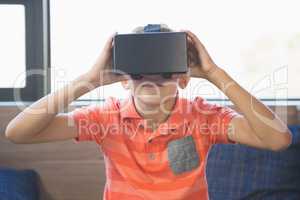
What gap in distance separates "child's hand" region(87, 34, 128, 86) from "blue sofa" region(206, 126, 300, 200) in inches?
23.1

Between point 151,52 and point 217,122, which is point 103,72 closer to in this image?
point 151,52

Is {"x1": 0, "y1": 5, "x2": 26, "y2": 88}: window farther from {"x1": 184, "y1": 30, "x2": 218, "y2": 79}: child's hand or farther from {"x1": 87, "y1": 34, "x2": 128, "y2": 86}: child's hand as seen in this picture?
{"x1": 184, "y1": 30, "x2": 218, "y2": 79}: child's hand

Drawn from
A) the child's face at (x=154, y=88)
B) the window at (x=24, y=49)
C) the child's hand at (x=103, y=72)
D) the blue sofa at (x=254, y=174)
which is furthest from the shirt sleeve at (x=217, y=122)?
the window at (x=24, y=49)

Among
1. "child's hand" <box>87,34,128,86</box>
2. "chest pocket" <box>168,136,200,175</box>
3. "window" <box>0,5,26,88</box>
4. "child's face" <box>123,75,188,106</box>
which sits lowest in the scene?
"chest pocket" <box>168,136,200,175</box>

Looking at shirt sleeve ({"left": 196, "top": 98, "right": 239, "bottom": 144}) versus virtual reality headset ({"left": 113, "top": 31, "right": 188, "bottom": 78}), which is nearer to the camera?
virtual reality headset ({"left": 113, "top": 31, "right": 188, "bottom": 78})

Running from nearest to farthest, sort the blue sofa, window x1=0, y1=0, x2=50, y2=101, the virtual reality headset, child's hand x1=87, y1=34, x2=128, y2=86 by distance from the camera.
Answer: the virtual reality headset, child's hand x1=87, y1=34, x2=128, y2=86, the blue sofa, window x1=0, y1=0, x2=50, y2=101

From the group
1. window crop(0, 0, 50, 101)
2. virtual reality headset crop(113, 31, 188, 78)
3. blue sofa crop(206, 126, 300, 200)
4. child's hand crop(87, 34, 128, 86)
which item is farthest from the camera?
window crop(0, 0, 50, 101)

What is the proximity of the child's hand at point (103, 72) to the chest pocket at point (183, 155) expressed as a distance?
0.64 ft

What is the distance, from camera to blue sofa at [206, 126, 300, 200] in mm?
1351

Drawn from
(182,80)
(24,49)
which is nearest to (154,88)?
(182,80)

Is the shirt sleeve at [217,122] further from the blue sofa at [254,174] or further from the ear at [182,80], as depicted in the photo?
the blue sofa at [254,174]

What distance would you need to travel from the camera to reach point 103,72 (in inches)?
38.3

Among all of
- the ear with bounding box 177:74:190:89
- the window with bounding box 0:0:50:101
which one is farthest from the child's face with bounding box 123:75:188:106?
the window with bounding box 0:0:50:101

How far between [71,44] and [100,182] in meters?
0.53
